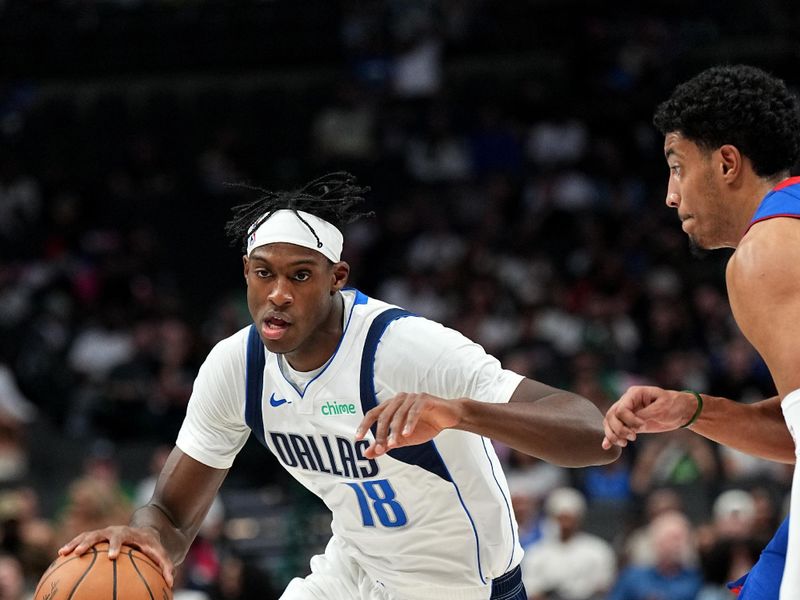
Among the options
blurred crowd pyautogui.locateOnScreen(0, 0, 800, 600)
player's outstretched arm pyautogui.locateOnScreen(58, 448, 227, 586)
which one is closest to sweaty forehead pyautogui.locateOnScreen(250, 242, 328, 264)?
player's outstretched arm pyautogui.locateOnScreen(58, 448, 227, 586)

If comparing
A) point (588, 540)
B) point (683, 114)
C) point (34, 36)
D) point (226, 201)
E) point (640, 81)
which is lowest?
point (588, 540)

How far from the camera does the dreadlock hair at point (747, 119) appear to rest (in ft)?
12.0

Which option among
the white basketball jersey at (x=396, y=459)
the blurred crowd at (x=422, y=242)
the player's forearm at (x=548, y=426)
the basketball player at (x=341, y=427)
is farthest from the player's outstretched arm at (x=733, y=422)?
the blurred crowd at (x=422, y=242)

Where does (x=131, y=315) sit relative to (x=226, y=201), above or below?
below

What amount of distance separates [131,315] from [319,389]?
29.9 ft

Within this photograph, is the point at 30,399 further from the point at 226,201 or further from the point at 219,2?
the point at 219,2

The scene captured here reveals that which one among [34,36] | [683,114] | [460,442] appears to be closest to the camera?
[683,114]

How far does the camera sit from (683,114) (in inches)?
148

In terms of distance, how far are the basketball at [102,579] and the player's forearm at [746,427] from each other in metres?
1.78

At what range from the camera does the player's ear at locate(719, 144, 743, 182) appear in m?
3.64

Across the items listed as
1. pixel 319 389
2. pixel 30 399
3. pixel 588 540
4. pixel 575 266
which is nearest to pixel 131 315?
pixel 30 399

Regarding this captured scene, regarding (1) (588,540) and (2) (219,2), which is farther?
(2) (219,2)

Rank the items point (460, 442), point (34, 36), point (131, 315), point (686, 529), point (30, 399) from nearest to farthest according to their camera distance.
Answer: point (460, 442) → point (686, 529) → point (30, 399) → point (131, 315) → point (34, 36)

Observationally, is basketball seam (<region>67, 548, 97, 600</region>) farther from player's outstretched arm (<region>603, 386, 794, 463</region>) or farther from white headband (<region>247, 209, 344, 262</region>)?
player's outstretched arm (<region>603, 386, 794, 463</region>)
